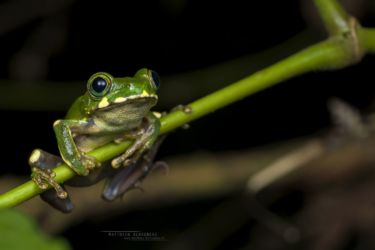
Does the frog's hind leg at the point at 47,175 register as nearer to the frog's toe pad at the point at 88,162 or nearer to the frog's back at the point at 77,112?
the frog's toe pad at the point at 88,162

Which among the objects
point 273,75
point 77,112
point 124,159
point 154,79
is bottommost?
point 273,75

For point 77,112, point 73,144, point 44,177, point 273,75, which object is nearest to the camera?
point 44,177

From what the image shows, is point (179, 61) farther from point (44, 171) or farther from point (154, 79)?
point (44, 171)

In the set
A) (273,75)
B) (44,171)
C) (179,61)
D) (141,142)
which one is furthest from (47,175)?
(179,61)

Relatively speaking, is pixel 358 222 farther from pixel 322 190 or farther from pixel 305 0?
pixel 305 0

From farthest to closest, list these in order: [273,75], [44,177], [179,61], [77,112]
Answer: [179,61] < [77,112] < [273,75] < [44,177]

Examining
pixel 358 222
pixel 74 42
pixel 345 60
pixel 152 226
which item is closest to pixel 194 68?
pixel 74 42
